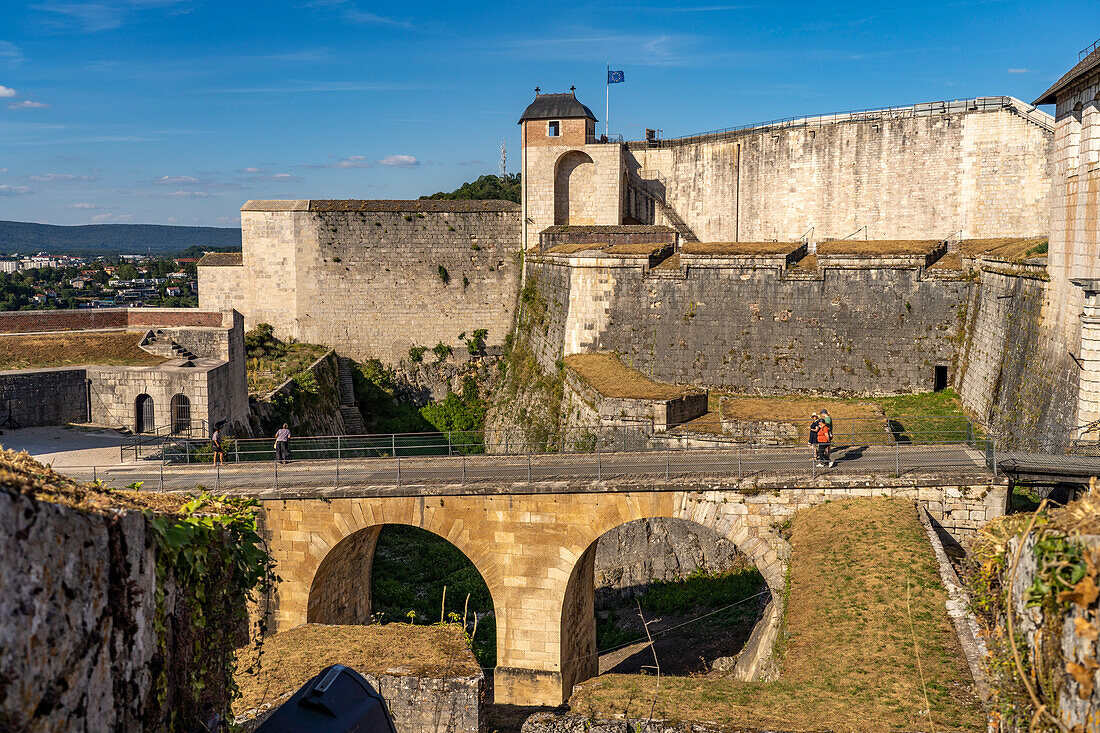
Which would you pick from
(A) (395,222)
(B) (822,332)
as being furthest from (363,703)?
(A) (395,222)

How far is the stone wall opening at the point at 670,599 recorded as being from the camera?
1931 cm

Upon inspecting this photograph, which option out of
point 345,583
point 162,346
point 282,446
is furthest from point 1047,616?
point 162,346

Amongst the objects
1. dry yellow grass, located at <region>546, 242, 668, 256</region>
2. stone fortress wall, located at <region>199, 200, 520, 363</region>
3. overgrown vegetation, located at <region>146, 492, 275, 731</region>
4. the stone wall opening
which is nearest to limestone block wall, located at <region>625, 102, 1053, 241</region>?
dry yellow grass, located at <region>546, 242, 668, 256</region>

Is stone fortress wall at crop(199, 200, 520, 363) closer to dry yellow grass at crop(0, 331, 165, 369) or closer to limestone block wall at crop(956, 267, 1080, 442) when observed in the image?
dry yellow grass at crop(0, 331, 165, 369)

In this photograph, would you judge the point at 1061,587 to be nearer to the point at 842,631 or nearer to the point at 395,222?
the point at 842,631

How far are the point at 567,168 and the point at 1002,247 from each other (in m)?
16.2

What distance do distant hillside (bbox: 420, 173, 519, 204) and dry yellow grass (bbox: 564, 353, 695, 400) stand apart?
3140 cm

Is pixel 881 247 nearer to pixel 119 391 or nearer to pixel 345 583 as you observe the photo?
pixel 345 583

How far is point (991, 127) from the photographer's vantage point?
25391 mm

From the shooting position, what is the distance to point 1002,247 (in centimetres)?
2270

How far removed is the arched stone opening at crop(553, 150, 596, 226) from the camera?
33938 mm

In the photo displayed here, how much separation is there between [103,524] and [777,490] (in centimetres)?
1245

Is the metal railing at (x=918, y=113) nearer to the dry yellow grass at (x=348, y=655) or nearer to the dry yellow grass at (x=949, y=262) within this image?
the dry yellow grass at (x=949, y=262)

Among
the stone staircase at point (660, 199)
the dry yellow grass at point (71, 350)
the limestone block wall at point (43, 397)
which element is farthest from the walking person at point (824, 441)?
the stone staircase at point (660, 199)
